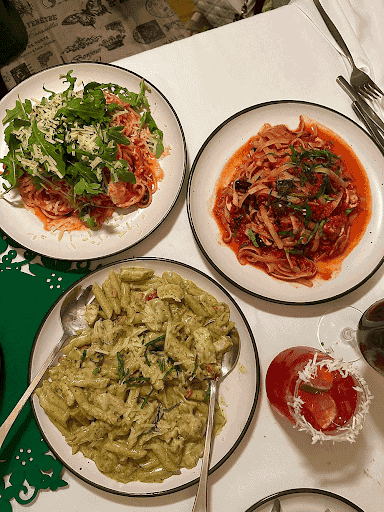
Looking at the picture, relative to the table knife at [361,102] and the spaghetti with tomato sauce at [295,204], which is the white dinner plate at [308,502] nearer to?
the spaghetti with tomato sauce at [295,204]

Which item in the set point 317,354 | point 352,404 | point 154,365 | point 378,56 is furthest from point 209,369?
point 378,56

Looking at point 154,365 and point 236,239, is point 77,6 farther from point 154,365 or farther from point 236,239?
point 154,365

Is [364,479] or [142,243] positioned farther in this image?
[142,243]

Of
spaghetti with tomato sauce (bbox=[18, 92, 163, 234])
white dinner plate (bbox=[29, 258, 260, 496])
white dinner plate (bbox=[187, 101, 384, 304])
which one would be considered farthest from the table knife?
white dinner plate (bbox=[29, 258, 260, 496])

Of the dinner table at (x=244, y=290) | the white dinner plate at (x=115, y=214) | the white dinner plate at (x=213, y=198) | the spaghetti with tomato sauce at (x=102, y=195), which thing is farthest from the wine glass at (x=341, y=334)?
the spaghetti with tomato sauce at (x=102, y=195)

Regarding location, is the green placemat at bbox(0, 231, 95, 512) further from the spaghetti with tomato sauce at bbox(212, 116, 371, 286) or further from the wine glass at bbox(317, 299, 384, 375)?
the wine glass at bbox(317, 299, 384, 375)
